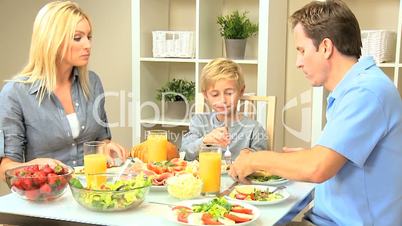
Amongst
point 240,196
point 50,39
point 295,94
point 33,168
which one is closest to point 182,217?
point 240,196

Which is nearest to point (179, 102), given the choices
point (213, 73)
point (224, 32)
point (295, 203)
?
point (224, 32)

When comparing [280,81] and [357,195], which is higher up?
[280,81]

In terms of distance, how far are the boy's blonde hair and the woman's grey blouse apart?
61 centimetres

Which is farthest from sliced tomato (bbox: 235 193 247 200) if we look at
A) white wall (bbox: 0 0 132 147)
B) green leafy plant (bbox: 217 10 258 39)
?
white wall (bbox: 0 0 132 147)

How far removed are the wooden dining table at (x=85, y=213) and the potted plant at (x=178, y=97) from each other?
1.62 meters

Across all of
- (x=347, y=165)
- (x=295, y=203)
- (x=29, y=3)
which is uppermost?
(x=29, y=3)

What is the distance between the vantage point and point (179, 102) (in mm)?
3303

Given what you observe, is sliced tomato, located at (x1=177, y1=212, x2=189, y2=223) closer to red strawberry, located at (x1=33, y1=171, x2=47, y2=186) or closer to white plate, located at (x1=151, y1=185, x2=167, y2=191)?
white plate, located at (x1=151, y1=185, x2=167, y2=191)

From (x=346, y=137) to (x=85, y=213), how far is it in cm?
80

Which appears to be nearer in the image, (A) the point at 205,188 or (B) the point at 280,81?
(A) the point at 205,188

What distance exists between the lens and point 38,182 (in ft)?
5.16

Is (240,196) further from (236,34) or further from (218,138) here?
(236,34)

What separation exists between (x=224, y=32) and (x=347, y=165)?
5.69 ft

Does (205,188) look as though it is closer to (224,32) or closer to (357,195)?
(357,195)
